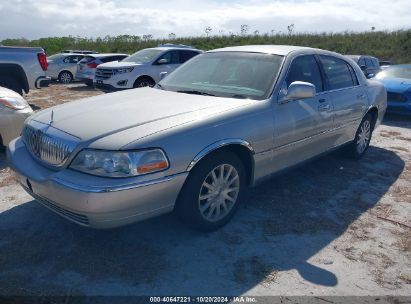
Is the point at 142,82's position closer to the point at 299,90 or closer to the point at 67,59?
the point at 67,59

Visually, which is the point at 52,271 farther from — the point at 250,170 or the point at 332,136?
the point at 332,136

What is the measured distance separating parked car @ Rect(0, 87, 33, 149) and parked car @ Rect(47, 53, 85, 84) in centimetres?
1260

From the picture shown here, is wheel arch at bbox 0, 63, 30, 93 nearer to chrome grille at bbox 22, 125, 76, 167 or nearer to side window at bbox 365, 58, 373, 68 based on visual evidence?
chrome grille at bbox 22, 125, 76, 167

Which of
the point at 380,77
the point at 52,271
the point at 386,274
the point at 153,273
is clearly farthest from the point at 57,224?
the point at 380,77

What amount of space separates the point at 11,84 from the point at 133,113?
264 inches

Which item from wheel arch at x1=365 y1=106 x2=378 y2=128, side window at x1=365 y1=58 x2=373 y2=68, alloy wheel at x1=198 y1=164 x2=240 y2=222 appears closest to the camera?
alloy wheel at x1=198 y1=164 x2=240 y2=222

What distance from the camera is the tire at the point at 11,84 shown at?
342 inches

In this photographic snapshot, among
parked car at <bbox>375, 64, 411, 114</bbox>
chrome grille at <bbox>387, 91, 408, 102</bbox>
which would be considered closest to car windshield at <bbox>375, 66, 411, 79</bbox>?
parked car at <bbox>375, 64, 411, 114</bbox>

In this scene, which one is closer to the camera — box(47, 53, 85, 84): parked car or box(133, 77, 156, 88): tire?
box(133, 77, 156, 88): tire

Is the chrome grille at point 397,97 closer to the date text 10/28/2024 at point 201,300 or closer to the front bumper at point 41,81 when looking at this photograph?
the date text 10/28/2024 at point 201,300

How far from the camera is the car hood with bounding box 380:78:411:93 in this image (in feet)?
29.7

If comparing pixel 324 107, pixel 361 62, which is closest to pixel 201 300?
pixel 324 107

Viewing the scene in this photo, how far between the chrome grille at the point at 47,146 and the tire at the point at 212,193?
Result: 0.96 metres

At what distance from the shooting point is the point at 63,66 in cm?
1719
